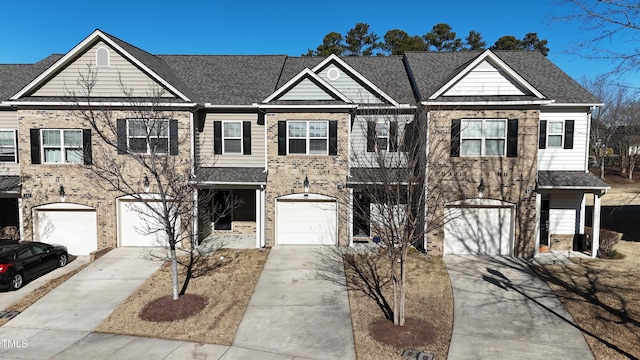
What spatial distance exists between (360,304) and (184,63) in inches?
669

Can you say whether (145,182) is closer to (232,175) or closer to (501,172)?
(232,175)

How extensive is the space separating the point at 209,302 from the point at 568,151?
16.2m

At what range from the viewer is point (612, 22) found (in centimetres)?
735

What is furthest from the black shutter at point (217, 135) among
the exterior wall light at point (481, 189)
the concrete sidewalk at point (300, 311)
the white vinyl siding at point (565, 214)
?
the white vinyl siding at point (565, 214)

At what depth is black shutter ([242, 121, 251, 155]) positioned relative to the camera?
62.3ft

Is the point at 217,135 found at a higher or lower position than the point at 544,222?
higher

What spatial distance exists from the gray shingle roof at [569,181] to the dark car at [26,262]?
64.2ft

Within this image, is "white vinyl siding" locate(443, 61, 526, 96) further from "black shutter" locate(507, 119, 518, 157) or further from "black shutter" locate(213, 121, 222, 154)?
"black shutter" locate(213, 121, 222, 154)

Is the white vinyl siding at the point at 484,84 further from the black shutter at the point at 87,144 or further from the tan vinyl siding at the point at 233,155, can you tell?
the black shutter at the point at 87,144

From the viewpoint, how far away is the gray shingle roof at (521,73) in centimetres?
1789

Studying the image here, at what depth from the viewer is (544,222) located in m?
18.3

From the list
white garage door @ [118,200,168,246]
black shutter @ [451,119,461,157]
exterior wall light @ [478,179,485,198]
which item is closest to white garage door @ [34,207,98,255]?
white garage door @ [118,200,168,246]

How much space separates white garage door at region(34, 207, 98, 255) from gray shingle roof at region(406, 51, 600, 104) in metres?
15.7

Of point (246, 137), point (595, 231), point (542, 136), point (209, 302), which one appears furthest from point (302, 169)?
point (595, 231)
